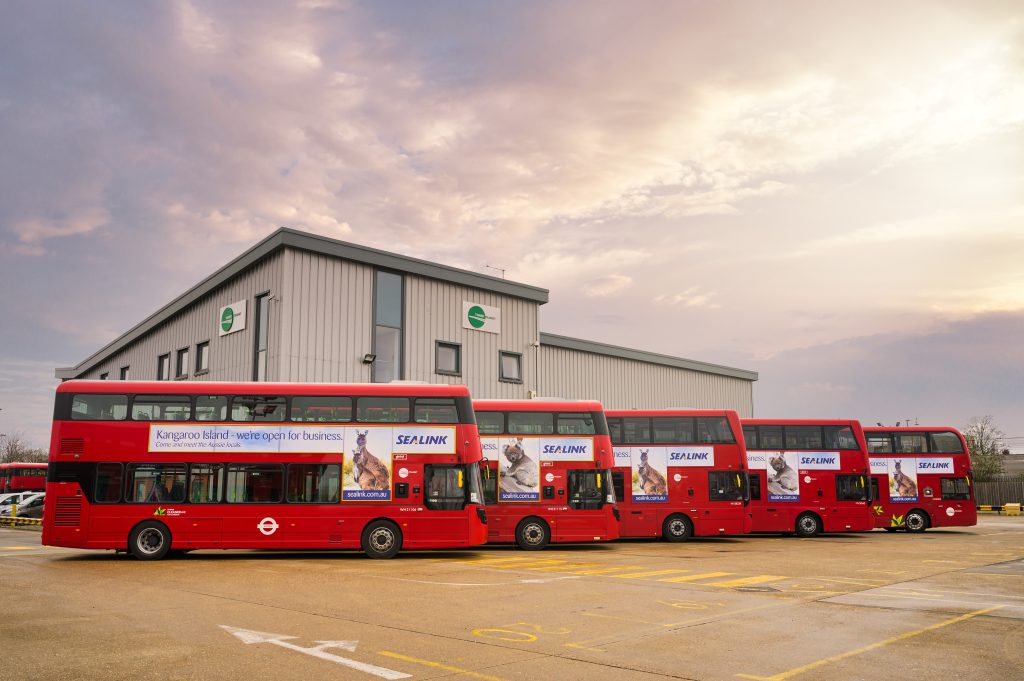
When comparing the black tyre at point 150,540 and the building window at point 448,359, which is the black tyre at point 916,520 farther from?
the black tyre at point 150,540

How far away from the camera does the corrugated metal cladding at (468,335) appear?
3064cm

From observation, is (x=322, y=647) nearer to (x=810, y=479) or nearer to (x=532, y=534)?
(x=532, y=534)

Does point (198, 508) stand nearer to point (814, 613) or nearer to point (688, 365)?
point (814, 613)

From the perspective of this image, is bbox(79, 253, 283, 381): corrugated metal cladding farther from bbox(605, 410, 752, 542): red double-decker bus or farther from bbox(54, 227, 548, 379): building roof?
bbox(605, 410, 752, 542): red double-decker bus

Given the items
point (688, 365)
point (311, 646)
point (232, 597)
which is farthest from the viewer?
point (688, 365)

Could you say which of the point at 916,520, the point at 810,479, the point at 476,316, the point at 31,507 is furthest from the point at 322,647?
Result: the point at 31,507

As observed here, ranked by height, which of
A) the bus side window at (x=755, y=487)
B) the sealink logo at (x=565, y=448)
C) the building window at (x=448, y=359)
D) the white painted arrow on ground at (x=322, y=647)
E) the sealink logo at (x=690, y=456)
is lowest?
the white painted arrow on ground at (x=322, y=647)

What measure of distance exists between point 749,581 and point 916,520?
20129 mm

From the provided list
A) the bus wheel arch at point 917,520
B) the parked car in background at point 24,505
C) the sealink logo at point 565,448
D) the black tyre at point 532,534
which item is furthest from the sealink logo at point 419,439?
the parked car in background at point 24,505

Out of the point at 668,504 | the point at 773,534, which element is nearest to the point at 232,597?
the point at 668,504

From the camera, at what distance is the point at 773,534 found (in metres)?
30.8

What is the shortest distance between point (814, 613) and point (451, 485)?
988 cm

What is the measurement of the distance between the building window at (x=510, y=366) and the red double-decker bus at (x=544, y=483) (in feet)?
37.3

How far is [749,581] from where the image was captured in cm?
1427
